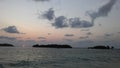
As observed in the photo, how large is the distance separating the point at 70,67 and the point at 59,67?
2.08 meters

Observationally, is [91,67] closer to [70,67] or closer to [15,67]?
[70,67]

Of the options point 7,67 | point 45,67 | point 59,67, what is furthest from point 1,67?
point 59,67

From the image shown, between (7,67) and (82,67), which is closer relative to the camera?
(7,67)

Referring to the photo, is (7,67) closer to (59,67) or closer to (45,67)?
(45,67)

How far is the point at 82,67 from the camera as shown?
4066 centimetres

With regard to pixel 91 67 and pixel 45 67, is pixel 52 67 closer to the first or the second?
pixel 45 67

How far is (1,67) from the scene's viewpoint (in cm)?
3716

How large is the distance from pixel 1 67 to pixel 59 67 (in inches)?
411

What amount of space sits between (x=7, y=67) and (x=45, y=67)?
676 cm

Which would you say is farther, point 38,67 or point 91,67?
point 91,67

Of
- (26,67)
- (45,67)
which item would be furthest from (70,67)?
(26,67)

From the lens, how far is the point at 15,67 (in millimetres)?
37438

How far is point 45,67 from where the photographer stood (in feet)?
126

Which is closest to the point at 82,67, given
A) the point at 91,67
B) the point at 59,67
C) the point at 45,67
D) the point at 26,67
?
the point at 91,67
